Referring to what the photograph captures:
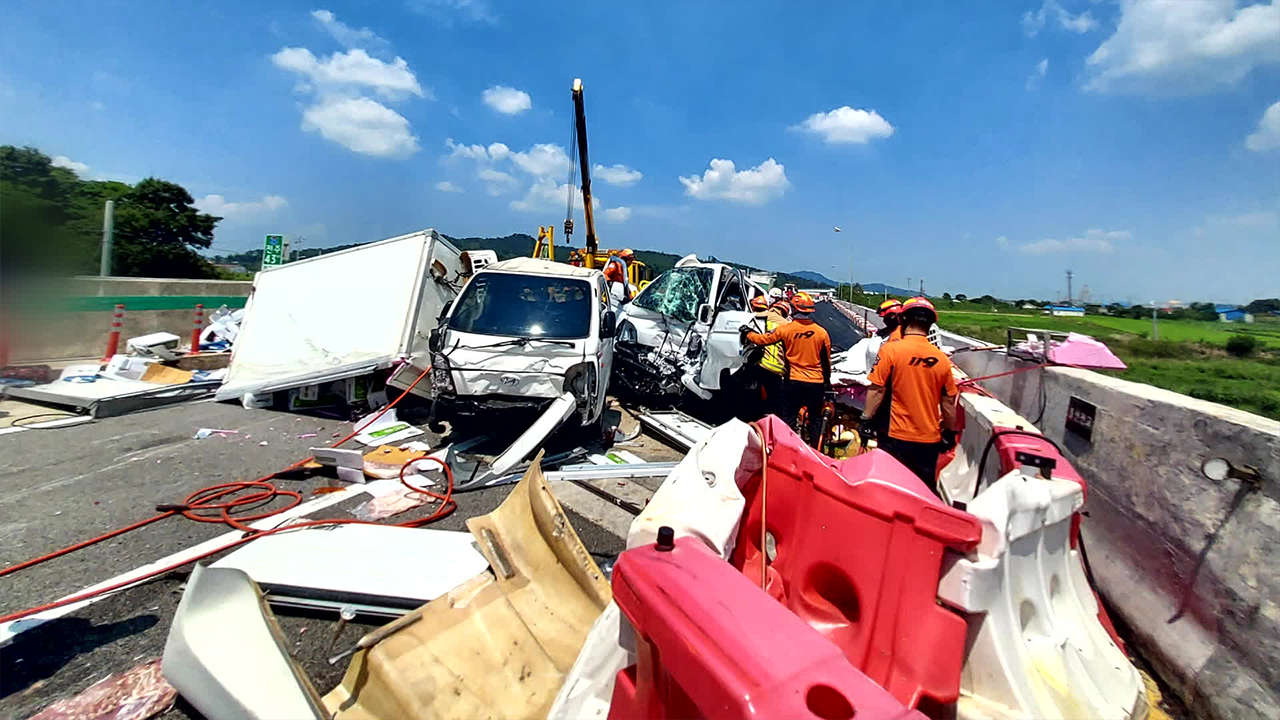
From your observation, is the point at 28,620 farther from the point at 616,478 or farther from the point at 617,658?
the point at 616,478

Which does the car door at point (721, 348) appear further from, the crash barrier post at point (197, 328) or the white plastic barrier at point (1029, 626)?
the crash barrier post at point (197, 328)

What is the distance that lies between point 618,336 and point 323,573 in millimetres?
5572

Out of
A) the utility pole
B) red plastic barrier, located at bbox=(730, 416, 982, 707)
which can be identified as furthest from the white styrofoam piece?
the utility pole

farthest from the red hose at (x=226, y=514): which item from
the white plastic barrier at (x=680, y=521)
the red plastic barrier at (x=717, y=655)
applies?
the red plastic barrier at (x=717, y=655)

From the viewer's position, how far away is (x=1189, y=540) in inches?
95.1

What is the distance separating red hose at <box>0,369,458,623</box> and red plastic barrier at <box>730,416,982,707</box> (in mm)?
2844

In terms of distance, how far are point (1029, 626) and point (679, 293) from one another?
6.75m

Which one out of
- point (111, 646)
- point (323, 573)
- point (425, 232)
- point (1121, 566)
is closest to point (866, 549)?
point (1121, 566)

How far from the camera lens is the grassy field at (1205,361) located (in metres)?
5.23

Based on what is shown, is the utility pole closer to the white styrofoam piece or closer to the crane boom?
the white styrofoam piece

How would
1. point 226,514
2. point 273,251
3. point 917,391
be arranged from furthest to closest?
point 273,251
point 226,514
point 917,391

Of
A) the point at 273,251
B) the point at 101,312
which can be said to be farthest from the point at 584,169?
the point at 101,312

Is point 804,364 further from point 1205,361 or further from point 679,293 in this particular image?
point 1205,361

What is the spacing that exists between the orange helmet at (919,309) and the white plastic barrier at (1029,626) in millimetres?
1866
